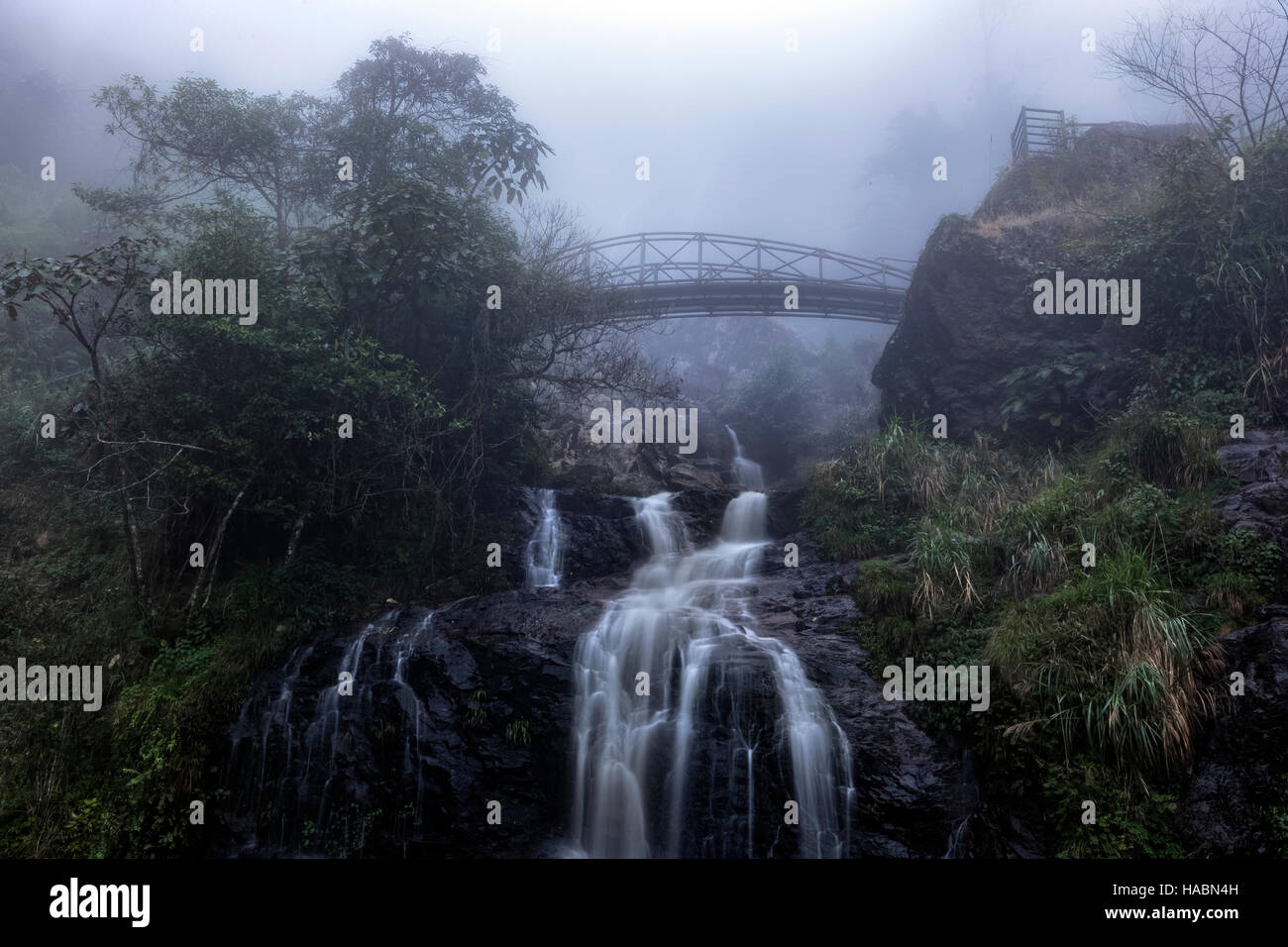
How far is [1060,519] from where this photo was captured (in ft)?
32.1

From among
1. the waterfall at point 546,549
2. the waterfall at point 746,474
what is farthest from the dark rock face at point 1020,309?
the waterfall at point 546,549

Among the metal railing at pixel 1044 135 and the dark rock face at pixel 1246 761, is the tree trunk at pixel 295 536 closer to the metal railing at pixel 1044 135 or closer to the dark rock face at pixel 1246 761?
the dark rock face at pixel 1246 761

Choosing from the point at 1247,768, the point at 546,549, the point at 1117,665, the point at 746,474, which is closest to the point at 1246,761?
the point at 1247,768

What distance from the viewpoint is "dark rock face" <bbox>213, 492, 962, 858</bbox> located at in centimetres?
791

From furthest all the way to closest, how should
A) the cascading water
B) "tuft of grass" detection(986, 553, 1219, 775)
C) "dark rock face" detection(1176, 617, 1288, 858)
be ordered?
the cascading water, "tuft of grass" detection(986, 553, 1219, 775), "dark rock face" detection(1176, 617, 1288, 858)

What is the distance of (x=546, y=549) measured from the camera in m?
13.4

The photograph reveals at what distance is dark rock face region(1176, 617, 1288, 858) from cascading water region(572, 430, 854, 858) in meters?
3.15

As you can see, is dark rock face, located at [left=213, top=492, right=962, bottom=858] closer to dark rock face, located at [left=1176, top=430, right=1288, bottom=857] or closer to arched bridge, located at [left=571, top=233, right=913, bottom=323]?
dark rock face, located at [left=1176, top=430, right=1288, bottom=857]

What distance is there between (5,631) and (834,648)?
11.7m

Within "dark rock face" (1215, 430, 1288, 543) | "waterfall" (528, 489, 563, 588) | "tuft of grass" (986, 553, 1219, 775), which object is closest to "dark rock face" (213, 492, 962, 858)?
"tuft of grass" (986, 553, 1219, 775)

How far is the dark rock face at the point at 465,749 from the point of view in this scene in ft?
26.0

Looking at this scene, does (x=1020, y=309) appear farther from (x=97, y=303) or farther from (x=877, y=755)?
(x=97, y=303)

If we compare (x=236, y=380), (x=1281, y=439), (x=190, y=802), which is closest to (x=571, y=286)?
(x=236, y=380)

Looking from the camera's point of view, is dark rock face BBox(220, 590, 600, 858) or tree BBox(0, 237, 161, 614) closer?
dark rock face BBox(220, 590, 600, 858)
